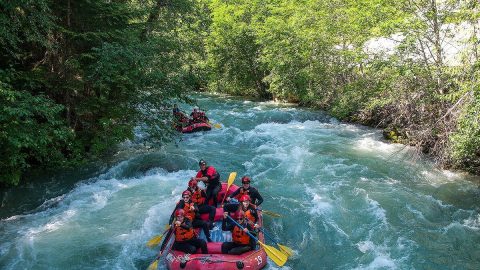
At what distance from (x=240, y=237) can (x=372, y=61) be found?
8.33 meters

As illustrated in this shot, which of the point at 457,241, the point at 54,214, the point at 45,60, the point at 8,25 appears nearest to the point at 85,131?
the point at 45,60

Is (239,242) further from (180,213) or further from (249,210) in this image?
(180,213)

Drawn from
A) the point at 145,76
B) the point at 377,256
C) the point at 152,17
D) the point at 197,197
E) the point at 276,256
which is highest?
the point at 152,17

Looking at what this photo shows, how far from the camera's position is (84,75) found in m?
11.0

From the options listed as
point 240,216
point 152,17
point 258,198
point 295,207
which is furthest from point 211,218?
point 152,17

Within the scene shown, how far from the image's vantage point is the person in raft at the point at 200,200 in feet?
28.3

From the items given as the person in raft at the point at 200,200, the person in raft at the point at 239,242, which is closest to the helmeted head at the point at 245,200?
the person in raft at the point at 239,242

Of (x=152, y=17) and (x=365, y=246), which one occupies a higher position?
(x=152, y=17)

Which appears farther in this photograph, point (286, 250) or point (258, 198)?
point (258, 198)

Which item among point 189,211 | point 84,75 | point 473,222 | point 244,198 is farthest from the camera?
point 84,75

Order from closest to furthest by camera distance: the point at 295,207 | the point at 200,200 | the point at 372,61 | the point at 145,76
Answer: the point at 200,200, the point at 295,207, the point at 145,76, the point at 372,61

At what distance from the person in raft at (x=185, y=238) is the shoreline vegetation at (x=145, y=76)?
329cm

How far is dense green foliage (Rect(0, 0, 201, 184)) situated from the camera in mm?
8984

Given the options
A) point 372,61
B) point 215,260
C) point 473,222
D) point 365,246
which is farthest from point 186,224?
point 372,61
